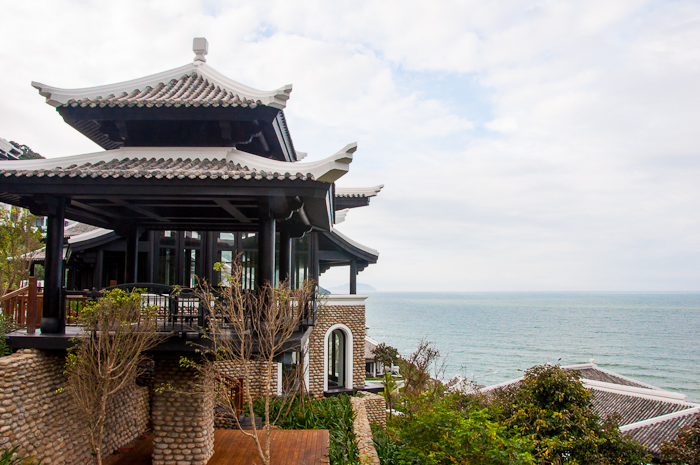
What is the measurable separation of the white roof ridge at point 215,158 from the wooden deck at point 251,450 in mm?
5537

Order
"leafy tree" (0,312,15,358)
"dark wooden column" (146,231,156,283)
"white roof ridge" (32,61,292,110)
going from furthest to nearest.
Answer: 1. "dark wooden column" (146,231,156,283)
2. "white roof ridge" (32,61,292,110)
3. "leafy tree" (0,312,15,358)

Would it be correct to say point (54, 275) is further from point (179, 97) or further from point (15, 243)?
point (15, 243)

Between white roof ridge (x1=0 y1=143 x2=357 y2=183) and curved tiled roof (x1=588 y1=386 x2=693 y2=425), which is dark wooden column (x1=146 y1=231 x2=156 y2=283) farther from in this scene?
curved tiled roof (x1=588 y1=386 x2=693 y2=425)

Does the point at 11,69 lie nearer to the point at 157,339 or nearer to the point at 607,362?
the point at 157,339

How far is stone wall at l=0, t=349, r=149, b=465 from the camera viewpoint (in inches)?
251

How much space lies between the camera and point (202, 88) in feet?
31.9

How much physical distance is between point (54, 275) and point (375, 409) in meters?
10.7

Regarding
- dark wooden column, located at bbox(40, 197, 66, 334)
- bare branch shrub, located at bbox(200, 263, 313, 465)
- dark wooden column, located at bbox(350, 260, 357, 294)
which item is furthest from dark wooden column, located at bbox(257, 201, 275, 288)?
dark wooden column, located at bbox(350, 260, 357, 294)

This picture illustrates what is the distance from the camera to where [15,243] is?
12031 millimetres

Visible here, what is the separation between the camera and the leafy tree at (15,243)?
38.1 ft

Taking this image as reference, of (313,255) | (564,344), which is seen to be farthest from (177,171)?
(564,344)

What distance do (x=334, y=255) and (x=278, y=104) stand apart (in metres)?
9.83

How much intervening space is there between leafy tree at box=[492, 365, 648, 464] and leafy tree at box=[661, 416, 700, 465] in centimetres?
289

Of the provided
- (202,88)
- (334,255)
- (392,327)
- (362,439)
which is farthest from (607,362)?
(202,88)
